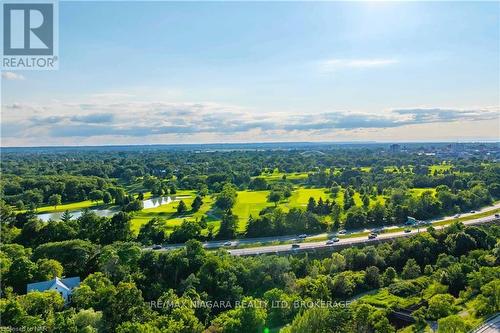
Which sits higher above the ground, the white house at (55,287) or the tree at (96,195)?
the tree at (96,195)

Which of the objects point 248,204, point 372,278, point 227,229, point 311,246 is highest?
point 248,204

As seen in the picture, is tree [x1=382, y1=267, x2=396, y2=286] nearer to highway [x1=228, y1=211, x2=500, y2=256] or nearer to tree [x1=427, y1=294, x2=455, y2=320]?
tree [x1=427, y1=294, x2=455, y2=320]

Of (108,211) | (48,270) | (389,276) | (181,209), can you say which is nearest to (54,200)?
(108,211)

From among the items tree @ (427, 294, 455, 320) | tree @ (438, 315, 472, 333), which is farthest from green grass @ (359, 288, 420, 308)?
tree @ (438, 315, 472, 333)

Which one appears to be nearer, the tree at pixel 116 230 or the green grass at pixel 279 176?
the tree at pixel 116 230

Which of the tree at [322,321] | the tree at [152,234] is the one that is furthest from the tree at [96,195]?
the tree at [322,321]

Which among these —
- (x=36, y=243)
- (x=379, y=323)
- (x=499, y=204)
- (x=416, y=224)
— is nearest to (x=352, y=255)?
(x=379, y=323)

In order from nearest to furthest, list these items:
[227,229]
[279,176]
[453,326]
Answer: [453,326]
[227,229]
[279,176]

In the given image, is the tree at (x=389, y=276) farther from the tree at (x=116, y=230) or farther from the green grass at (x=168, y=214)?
the green grass at (x=168, y=214)

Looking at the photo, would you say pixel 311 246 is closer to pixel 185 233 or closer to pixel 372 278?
pixel 372 278
